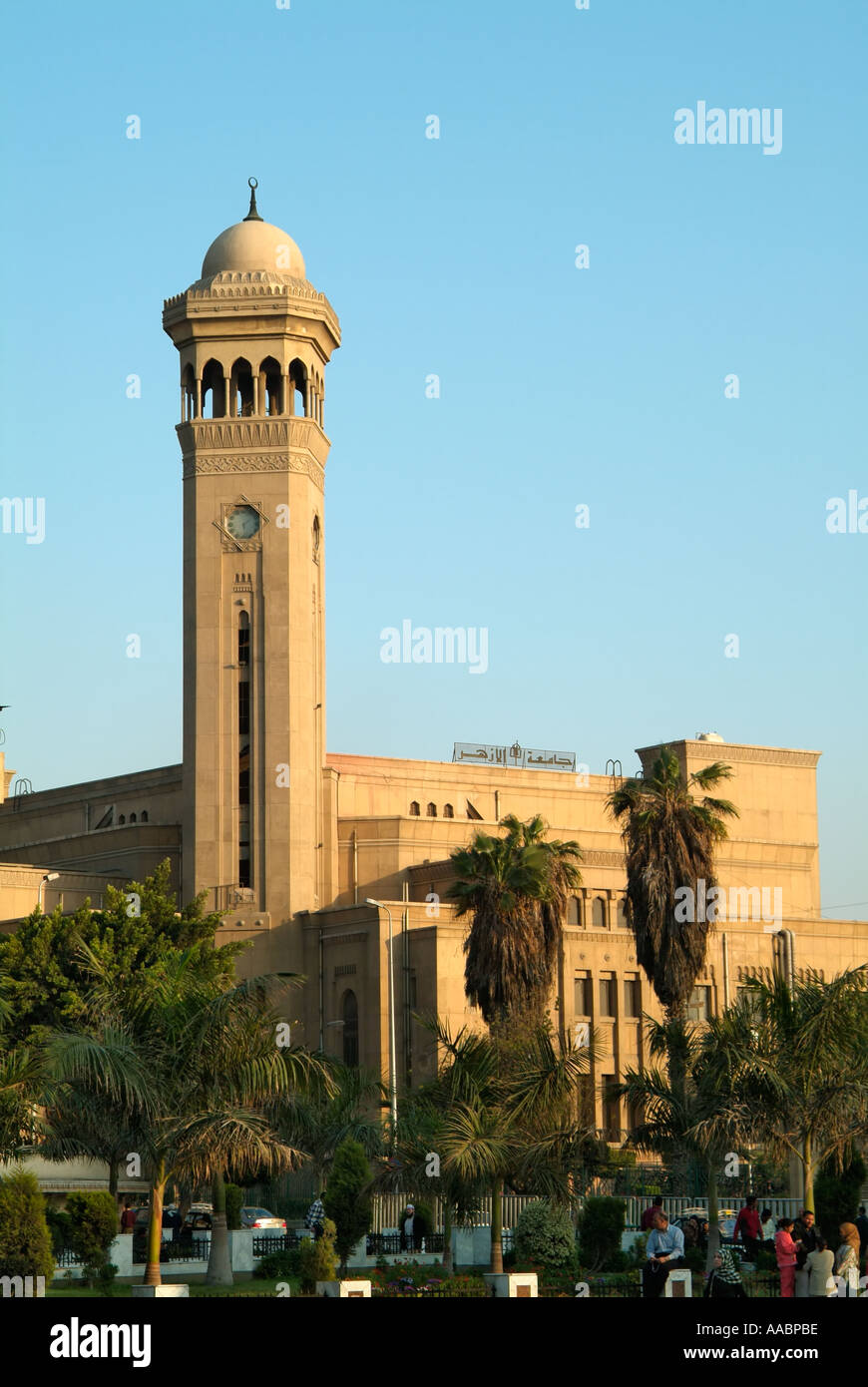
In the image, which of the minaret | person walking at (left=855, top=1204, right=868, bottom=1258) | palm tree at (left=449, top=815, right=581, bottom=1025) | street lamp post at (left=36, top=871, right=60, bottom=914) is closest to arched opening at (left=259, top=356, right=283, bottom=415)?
the minaret

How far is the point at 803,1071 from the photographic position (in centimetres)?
3675

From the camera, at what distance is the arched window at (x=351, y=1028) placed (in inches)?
2835

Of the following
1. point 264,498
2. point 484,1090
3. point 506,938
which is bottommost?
point 484,1090

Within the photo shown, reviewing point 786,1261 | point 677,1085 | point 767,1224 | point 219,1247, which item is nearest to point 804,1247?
point 786,1261

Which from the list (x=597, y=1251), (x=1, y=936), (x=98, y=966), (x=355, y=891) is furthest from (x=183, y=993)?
(x=355, y=891)

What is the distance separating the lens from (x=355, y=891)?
78500 millimetres

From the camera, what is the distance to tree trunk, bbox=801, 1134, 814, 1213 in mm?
36125

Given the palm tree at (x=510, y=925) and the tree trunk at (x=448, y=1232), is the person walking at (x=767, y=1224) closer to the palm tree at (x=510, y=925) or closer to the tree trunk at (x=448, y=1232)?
the tree trunk at (x=448, y=1232)

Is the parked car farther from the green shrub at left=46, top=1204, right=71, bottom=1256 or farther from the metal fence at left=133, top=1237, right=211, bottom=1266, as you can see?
the green shrub at left=46, top=1204, right=71, bottom=1256

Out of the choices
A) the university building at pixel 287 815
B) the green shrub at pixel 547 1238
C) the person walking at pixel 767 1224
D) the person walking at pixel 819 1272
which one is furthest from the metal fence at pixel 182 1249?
the university building at pixel 287 815

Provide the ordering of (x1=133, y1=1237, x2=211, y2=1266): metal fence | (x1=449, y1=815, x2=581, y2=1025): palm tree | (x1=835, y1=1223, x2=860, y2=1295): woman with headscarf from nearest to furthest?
(x1=835, y1=1223, x2=860, y2=1295): woman with headscarf → (x1=133, y1=1237, x2=211, y2=1266): metal fence → (x1=449, y1=815, x2=581, y2=1025): palm tree

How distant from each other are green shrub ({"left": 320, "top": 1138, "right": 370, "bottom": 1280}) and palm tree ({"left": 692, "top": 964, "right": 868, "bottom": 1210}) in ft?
24.8
